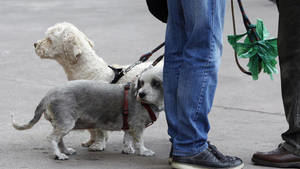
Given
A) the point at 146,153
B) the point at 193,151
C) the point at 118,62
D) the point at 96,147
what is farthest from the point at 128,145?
the point at 118,62

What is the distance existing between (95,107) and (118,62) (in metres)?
4.09

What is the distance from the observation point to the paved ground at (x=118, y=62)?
4742mm

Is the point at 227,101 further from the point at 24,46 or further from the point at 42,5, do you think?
the point at 42,5

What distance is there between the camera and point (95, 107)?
4.59 metres

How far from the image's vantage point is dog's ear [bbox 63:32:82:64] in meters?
5.25

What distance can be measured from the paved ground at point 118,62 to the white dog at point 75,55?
0.57 meters

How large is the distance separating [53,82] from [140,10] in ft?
18.9

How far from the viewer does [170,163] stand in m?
4.45

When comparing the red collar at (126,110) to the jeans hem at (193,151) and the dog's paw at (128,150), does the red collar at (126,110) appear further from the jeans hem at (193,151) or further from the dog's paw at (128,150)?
the jeans hem at (193,151)

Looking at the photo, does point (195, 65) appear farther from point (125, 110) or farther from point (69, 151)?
point (69, 151)

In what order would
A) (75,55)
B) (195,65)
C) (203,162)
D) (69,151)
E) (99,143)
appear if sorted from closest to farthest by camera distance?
1. (195,65)
2. (203,162)
3. (69,151)
4. (99,143)
5. (75,55)

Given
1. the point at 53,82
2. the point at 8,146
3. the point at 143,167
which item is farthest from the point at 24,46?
the point at 143,167

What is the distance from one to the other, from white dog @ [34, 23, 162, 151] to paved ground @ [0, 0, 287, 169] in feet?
1.86

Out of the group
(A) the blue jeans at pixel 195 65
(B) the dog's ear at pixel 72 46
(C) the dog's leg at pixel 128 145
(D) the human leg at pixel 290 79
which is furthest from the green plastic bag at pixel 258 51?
(B) the dog's ear at pixel 72 46
